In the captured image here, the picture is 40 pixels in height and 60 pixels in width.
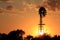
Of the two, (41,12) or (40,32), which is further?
(41,12)

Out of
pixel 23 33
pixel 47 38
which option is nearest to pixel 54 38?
pixel 47 38

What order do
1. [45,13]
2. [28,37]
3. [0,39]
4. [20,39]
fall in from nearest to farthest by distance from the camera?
1. [0,39]
2. [20,39]
3. [28,37]
4. [45,13]

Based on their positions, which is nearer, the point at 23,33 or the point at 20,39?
the point at 20,39

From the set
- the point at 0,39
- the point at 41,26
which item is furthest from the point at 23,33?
the point at 0,39

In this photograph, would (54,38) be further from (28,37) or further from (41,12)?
(41,12)

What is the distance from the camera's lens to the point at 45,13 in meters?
96.8

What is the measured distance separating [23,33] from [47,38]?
12841 millimetres

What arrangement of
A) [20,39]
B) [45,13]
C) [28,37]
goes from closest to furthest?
[20,39] < [28,37] < [45,13]

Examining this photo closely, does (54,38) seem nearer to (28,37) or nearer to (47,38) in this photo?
(47,38)

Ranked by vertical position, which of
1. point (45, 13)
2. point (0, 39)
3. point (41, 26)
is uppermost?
point (45, 13)

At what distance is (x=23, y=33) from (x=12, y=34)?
13.9ft

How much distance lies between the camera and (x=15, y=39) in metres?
80.4

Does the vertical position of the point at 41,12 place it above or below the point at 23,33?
above

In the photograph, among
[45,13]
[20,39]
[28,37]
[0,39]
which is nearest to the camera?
[0,39]
